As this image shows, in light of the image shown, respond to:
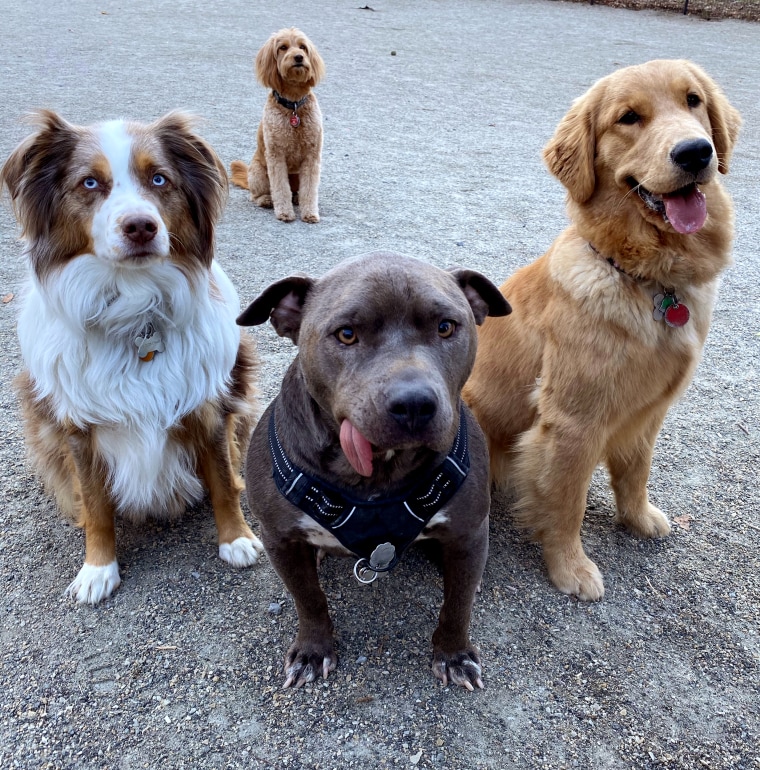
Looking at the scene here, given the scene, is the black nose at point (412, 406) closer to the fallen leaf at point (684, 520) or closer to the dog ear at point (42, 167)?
the dog ear at point (42, 167)

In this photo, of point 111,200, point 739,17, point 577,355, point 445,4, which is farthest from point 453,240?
point 739,17

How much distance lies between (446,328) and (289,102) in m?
5.35

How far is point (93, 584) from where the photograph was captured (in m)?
2.72

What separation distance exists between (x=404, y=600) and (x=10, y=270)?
14.0 feet

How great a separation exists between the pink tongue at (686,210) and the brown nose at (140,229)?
180cm

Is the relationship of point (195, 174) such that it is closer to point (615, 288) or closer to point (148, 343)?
point (148, 343)

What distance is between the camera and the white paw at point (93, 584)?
2709mm

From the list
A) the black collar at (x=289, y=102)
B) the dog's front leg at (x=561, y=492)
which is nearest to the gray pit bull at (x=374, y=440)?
the dog's front leg at (x=561, y=492)

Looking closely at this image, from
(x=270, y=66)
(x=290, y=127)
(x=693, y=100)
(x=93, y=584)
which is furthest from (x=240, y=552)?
(x=270, y=66)

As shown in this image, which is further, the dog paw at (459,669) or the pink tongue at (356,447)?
the dog paw at (459,669)

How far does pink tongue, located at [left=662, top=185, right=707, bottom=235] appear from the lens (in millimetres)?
2316

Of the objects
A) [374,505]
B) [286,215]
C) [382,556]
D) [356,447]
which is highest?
[356,447]

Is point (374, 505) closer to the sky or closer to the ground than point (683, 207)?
closer to the ground

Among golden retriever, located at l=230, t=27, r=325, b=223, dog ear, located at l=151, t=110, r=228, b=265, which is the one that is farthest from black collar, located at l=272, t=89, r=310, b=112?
dog ear, located at l=151, t=110, r=228, b=265
